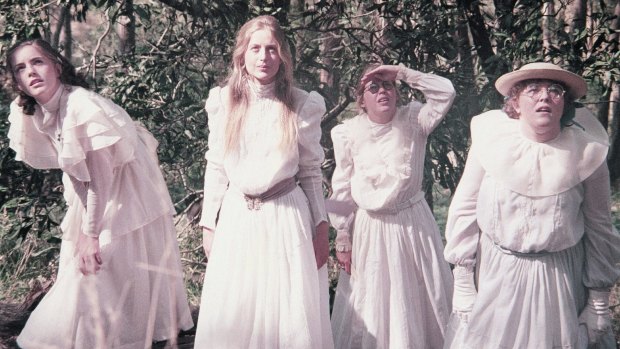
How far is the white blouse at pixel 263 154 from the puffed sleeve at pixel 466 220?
0.77 m

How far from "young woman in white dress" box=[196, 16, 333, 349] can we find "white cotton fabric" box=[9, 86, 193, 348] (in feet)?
2.05

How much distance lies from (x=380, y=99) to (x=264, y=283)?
1.54 metres

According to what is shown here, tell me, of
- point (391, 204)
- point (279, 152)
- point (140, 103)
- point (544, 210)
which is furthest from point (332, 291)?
point (544, 210)

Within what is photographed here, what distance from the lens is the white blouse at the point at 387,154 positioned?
5.43m

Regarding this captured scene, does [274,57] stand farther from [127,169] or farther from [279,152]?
[127,169]

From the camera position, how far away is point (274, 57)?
4.55 metres

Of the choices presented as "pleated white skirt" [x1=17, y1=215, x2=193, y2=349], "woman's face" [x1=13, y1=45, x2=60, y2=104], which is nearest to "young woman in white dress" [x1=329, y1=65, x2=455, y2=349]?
"pleated white skirt" [x1=17, y1=215, x2=193, y2=349]

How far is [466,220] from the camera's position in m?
4.23

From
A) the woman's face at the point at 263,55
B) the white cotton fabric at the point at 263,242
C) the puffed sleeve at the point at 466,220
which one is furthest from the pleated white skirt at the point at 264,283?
the puffed sleeve at the point at 466,220

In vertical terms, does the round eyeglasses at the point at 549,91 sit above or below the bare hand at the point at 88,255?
above

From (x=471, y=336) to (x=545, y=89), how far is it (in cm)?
122

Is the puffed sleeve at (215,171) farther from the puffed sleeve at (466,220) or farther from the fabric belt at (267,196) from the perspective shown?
the puffed sleeve at (466,220)

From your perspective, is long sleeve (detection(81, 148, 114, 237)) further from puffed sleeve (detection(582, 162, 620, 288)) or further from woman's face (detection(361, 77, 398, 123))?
puffed sleeve (detection(582, 162, 620, 288))

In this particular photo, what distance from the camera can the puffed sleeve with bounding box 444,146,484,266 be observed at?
420 centimetres
